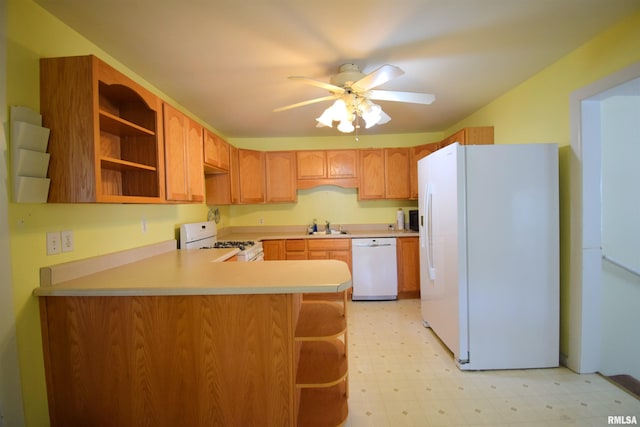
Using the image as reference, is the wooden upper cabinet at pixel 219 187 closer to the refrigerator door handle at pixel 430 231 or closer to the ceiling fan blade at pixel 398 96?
the ceiling fan blade at pixel 398 96

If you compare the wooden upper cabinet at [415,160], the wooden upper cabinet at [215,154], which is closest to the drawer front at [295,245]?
the wooden upper cabinet at [215,154]

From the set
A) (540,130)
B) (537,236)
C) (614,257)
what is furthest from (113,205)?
(614,257)

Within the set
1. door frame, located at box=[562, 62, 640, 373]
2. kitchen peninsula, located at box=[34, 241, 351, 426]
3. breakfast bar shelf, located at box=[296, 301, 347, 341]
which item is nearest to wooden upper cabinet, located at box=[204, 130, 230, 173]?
kitchen peninsula, located at box=[34, 241, 351, 426]

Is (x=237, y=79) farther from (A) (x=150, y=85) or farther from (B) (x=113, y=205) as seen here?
(B) (x=113, y=205)

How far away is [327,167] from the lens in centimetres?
382

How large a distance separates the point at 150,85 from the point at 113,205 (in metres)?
1.10

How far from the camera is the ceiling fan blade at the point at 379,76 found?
1.47 metres

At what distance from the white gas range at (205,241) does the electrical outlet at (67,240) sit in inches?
41.3

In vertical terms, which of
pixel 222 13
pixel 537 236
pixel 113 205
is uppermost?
pixel 222 13

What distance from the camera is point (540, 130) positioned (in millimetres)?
2256

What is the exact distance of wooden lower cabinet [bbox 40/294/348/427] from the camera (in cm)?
134

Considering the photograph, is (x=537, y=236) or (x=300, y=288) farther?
(x=537, y=236)

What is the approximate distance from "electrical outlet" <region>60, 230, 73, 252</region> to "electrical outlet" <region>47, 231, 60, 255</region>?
3cm

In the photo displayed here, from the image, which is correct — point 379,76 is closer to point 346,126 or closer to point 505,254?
point 346,126
